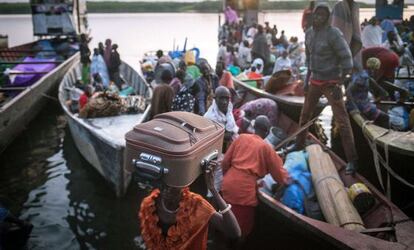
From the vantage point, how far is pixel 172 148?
1948mm

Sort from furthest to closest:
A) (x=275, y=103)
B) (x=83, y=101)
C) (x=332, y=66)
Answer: (x=83, y=101), (x=275, y=103), (x=332, y=66)

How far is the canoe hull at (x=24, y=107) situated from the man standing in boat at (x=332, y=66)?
5802 millimetres

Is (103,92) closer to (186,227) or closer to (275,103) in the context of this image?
(275,103)

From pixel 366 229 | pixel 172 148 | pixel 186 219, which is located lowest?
pixel 366 229

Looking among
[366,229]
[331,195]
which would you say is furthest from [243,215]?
[366,229]

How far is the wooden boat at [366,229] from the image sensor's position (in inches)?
131

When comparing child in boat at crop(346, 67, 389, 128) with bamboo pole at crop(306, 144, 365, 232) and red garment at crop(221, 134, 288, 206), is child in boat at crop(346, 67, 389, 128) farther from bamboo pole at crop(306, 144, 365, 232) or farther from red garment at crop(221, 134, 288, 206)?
red garment at crop(221, 134, 288, 206)

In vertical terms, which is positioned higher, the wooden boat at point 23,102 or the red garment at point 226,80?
the red garment at point 226,80

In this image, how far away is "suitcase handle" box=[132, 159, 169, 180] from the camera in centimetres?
194

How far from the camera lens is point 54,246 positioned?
4.97 metres

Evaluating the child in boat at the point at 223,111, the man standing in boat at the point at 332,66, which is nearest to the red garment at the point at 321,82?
the man standing in boat at the point at 332,66

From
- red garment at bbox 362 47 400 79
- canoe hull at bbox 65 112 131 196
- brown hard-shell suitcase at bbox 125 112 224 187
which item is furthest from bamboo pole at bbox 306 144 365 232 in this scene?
red garment at bbox 362 47 400 79

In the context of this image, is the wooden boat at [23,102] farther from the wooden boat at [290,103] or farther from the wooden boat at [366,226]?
the wooden boat at [366,226]

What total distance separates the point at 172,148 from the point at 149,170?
17cm
